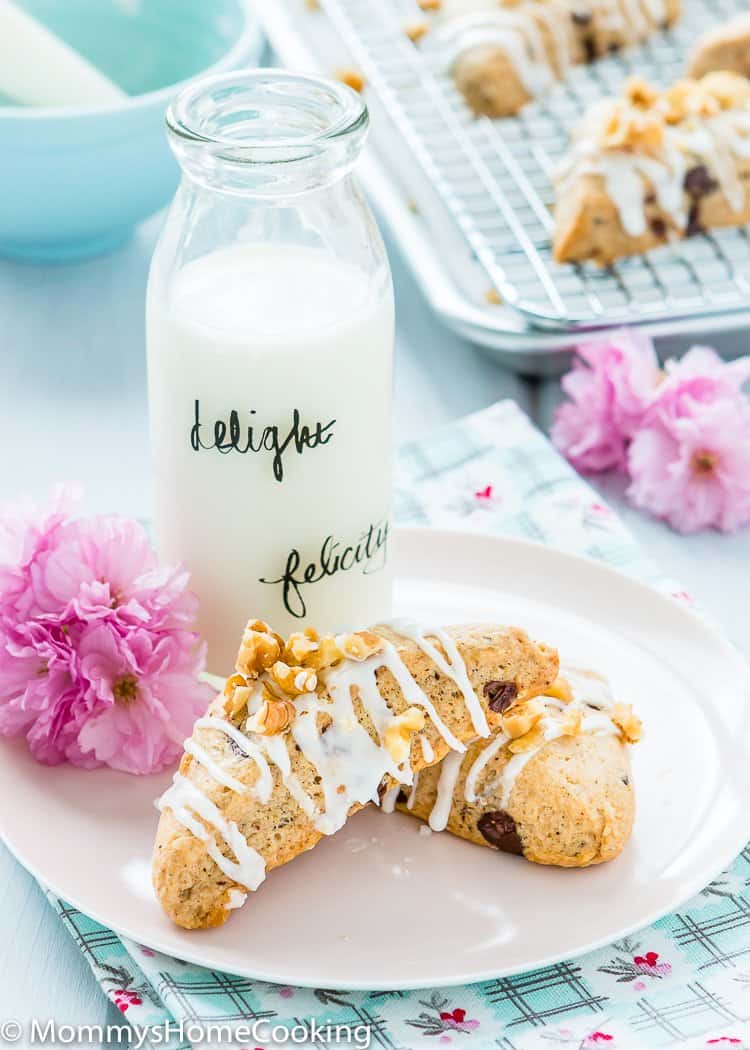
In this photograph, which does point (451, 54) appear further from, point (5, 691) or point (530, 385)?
point (5, 691)

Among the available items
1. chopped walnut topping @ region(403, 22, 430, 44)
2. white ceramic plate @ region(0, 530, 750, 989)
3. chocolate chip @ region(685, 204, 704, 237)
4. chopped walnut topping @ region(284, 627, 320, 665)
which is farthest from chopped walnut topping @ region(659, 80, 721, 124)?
chopped walnut topping @ region(284, 627, 320, 665)

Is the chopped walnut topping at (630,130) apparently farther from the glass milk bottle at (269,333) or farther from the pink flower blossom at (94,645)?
the pink flower blossom at (94,645)

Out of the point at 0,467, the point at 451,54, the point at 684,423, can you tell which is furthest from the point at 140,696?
the point at 451,54

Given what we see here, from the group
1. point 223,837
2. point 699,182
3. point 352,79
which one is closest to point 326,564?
point 223,837

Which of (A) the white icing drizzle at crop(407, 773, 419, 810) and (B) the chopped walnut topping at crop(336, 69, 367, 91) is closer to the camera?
(A) the white icing drizzle at crop(407, 773, 419, 810)

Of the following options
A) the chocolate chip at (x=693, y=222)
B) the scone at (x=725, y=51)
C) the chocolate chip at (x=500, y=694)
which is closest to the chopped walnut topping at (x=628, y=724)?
the chocolate chip at (x=500, y=694)

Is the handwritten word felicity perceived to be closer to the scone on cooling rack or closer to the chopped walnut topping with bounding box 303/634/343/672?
the chopped walnut topping with bounding box 303/634/343/672

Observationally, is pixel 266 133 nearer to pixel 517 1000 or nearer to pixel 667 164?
pixel 517 1000
